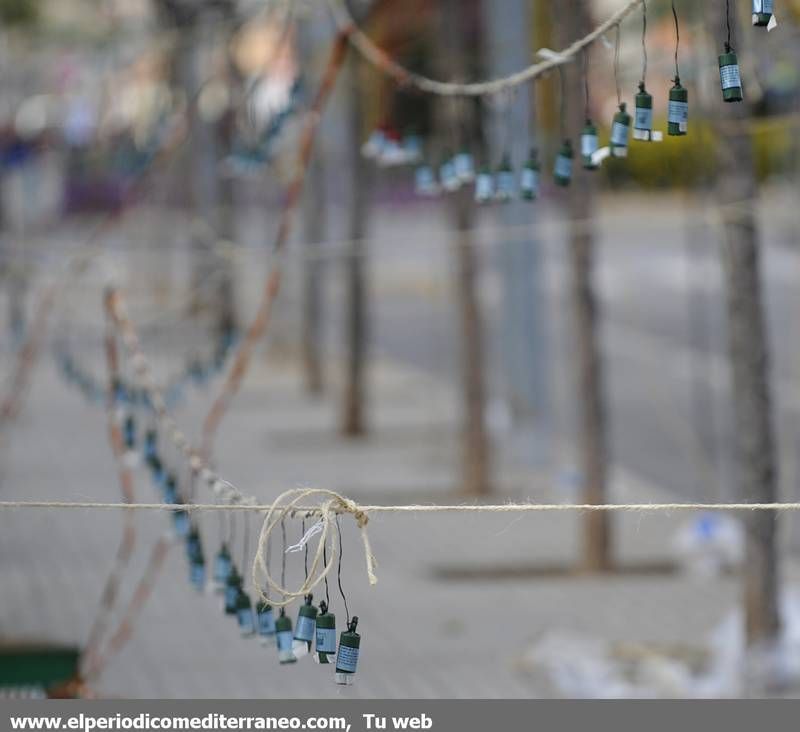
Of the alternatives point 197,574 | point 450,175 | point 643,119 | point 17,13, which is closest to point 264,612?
point 197,574

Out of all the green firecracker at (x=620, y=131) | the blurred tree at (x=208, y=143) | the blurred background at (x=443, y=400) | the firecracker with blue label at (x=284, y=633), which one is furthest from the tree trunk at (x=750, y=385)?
the blurred tree at (x=208, y=143)

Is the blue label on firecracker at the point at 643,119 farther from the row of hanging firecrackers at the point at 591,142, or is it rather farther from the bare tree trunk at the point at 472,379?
the bare tree trunk at the point at 472,379

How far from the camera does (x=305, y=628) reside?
4.16m

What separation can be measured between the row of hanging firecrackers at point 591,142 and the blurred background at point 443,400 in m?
0.10

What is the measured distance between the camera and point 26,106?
29672 mm

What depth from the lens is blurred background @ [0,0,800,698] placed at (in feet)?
27.7

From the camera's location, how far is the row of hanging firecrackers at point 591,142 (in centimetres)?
398

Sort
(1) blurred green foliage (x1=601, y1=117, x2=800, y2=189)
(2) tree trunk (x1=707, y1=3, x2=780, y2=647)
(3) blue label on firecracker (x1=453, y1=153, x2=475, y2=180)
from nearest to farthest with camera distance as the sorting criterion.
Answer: (3) blue label on firecracker (x1=453, y1=153, x2=475, y2=180), (2) tree trunk (x1=707, y1=3, x2=780, y2=647), (1) blurred green foliage (x1=601, y1=117, x2=800, y2=189)

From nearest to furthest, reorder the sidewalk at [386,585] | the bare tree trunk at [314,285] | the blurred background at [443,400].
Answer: the blurred background at [443,400] → the sidewalk at [386,585] → the bare tree trunk at [314,285]

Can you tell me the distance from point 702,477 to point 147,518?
4.21 metres

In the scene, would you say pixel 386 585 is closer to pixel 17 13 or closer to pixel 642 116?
pixel 642 116

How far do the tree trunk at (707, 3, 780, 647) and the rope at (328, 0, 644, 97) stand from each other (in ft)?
4.17

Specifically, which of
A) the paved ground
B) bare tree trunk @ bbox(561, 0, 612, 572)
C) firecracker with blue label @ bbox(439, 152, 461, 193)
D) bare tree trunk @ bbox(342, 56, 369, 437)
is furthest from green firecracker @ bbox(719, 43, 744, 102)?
bare tree trunk @ bbox(342, 56, 369, 437)

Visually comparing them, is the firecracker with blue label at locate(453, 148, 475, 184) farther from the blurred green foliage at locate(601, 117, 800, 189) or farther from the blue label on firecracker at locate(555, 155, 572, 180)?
the blurred green foliage at locate(601, 117, 800, 189)
